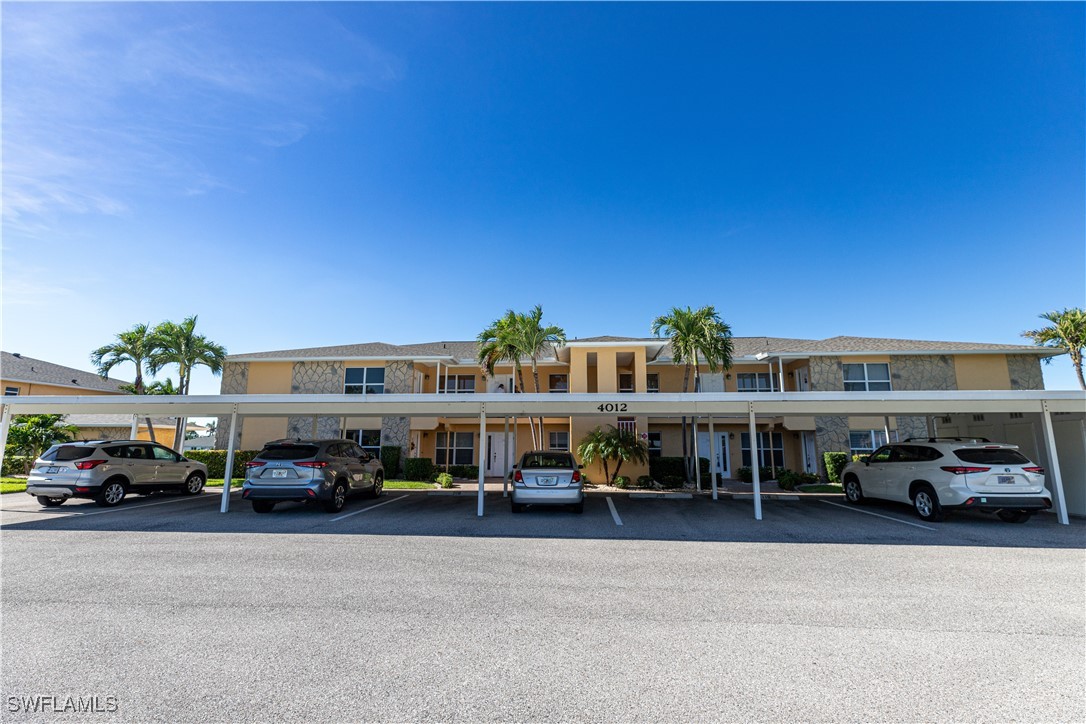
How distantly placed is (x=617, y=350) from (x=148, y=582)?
1653 cm

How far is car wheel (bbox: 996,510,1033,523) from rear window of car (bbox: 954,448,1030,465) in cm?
150

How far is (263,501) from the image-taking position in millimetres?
11250

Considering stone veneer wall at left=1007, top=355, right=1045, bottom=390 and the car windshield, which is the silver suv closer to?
the car windshield

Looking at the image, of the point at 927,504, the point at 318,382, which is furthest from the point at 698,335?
the point at 318,382

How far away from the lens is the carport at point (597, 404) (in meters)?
10.6

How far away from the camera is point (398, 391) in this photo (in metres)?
22.9

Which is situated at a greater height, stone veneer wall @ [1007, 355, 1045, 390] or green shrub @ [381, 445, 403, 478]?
stone veneer wall @ [1007, 355, 1045, 390]

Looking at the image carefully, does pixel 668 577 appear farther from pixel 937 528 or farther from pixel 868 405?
pixel 868 405

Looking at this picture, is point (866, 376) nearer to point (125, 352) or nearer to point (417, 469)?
point (417, 469)

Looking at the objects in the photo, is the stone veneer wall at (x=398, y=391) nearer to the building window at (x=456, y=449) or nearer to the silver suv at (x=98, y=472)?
the building window at (x=456, y=449)

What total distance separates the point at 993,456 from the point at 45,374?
143 feet

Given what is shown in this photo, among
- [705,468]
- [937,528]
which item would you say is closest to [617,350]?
[705,468]

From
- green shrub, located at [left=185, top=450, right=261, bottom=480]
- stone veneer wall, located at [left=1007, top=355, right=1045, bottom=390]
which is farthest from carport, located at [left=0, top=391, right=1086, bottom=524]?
stone veneer wall, located at [left=1007, top=355, right=1045, bottom=390]

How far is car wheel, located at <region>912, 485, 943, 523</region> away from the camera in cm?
1017
